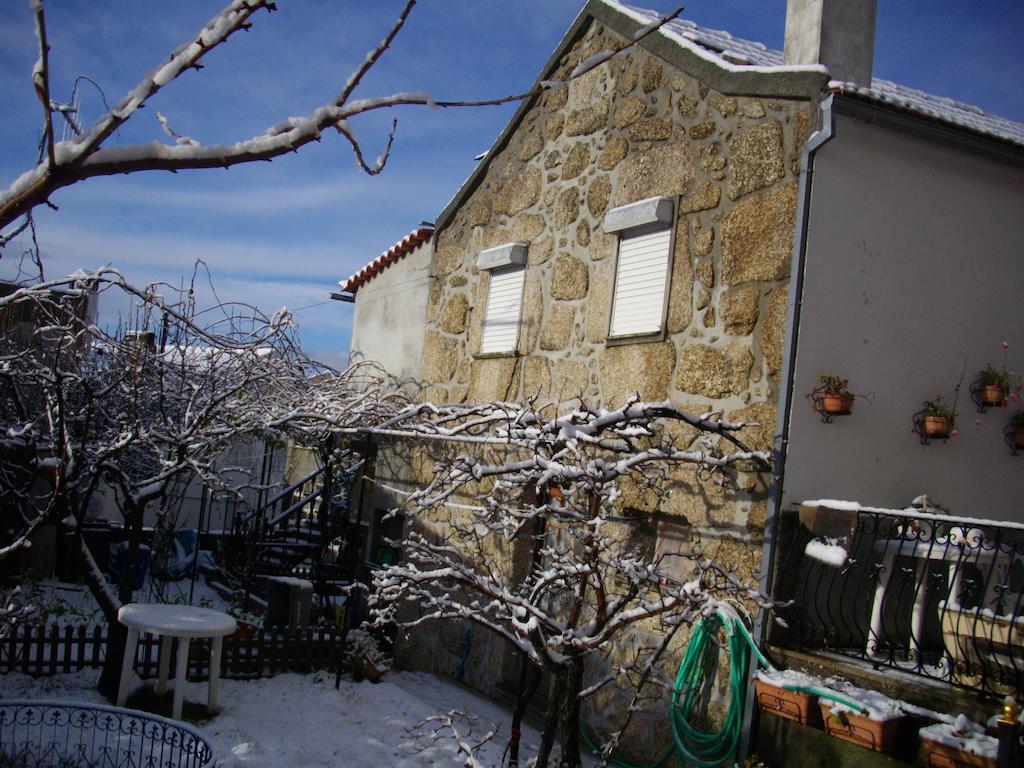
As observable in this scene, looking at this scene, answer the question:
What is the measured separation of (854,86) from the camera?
240 inches

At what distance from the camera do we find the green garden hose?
6000mm

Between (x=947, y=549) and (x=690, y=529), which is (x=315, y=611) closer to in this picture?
(x=690, y=529)

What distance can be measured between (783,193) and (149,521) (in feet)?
48.0

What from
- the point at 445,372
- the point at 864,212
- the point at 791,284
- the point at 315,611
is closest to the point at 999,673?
the point at 791,284

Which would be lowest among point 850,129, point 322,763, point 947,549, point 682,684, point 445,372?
point 322,763

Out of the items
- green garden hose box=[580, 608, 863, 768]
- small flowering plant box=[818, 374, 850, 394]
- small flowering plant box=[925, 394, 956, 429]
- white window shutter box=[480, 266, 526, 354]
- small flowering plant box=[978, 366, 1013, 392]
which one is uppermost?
→ white window shutter box=[480, 266, 526, 354]

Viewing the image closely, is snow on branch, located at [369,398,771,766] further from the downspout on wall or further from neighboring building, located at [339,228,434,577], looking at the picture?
neighboring building, located at [339,228,434,577]

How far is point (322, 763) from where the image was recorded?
6820 millimetres

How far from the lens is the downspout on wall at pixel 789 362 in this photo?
598cm

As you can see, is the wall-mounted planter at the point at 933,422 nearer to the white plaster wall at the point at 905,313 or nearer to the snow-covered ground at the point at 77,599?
the white plaster wall at the point at 905,313

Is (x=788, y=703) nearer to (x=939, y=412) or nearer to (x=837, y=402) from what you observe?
(x=837, y=402)

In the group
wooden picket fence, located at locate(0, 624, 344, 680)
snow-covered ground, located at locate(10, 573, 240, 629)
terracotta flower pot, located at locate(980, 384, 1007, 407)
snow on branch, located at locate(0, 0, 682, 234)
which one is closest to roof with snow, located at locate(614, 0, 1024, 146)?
terracotta flower pot, located at locate(980, 384, 1007, 407)

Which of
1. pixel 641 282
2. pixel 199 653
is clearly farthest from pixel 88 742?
pixel 641 282

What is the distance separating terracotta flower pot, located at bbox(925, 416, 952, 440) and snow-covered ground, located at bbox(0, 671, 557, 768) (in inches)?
145
